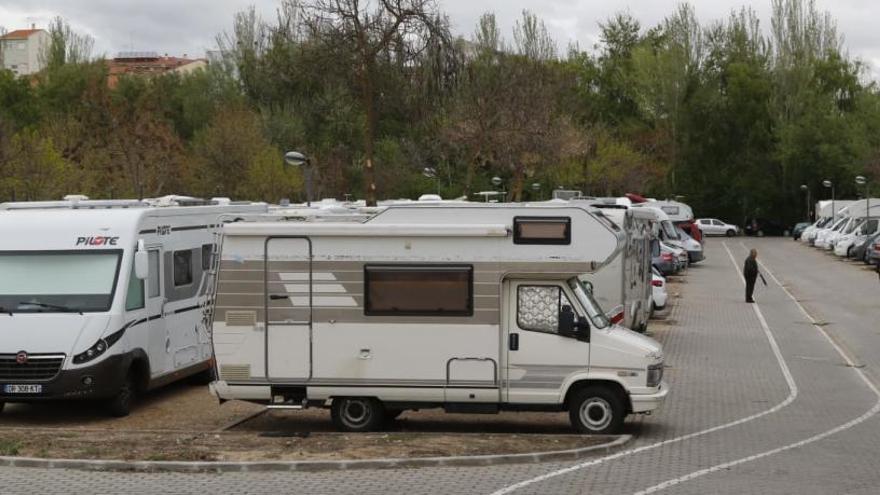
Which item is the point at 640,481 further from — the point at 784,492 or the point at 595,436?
the point at 595,436

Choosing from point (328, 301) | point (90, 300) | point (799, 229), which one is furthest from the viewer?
point (799, 229)

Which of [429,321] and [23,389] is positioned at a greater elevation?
[429,321]

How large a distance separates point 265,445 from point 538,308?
357 centimetres

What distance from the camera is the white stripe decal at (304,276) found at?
613 inches

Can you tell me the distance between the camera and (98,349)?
54.8 ft

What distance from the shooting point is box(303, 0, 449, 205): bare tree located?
26891 mm

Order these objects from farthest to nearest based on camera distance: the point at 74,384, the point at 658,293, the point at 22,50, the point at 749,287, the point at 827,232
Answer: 1. the point at 22,50
2. the point at 827,232
3. the point at 749,287
4. the point at 658,293
5. the point at 74,384

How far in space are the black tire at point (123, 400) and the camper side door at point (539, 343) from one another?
526cm

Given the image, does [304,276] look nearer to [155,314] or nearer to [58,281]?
[155,314]

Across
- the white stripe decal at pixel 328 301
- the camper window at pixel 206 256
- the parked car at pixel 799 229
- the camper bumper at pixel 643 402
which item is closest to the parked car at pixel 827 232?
the parked car at pixel 799 229

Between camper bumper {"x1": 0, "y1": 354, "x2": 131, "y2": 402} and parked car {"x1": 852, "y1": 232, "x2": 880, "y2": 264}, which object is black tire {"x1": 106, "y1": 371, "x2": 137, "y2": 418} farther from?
parked car {"x1": 852, "y1": 232, "x2": 880, "y2": 264}

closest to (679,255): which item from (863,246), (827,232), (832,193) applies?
(863,246)

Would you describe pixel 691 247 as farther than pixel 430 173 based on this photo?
No

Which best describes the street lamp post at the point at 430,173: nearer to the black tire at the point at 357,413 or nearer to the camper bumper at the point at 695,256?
the camper bumper at the point at 695,256
